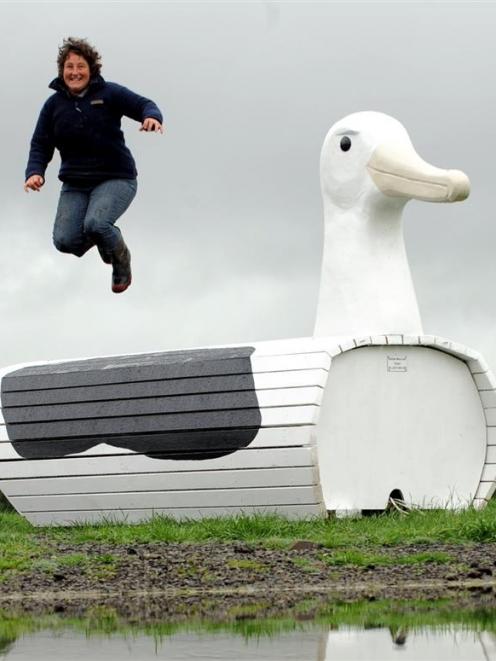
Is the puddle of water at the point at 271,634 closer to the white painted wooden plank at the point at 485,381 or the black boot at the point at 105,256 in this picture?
the black boot at the point at 105,256

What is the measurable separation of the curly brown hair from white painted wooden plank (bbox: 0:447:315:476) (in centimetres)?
380

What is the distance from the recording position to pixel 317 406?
42.1ft

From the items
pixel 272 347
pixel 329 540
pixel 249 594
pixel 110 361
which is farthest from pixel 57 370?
pixel 249 594

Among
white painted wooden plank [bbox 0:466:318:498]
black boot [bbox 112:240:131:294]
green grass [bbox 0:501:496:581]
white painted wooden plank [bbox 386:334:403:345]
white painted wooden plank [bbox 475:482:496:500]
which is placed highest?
black boot [bbox 112:240:131:294]

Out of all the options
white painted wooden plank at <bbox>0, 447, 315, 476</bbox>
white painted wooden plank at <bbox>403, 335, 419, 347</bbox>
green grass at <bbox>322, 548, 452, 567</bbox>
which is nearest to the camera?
green grass at <bbox>322, 548, 452, 567</bbox>

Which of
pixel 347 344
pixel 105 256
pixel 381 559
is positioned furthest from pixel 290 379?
pixel 381 559

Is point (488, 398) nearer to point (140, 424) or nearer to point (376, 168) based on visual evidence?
point (376, 168)

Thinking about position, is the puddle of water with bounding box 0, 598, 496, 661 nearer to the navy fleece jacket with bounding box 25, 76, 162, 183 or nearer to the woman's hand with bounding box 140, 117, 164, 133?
the woman's hand with bounding box 140, 117, 164, 133

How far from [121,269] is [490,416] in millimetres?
4985

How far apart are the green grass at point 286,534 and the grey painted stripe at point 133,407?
3.42ft

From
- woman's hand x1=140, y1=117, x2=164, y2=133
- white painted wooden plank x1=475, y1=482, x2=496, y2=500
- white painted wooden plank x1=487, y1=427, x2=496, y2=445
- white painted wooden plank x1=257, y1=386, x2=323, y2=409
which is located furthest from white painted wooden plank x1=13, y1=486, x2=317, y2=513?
woman's hand x1=140, y1=117, x2=164, y2=133

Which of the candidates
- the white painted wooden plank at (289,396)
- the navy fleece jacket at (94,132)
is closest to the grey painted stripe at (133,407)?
the white painted wooden plank at (289,396)

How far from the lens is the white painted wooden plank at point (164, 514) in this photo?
1311cm

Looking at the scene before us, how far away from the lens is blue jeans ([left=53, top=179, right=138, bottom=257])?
36.2 feet
